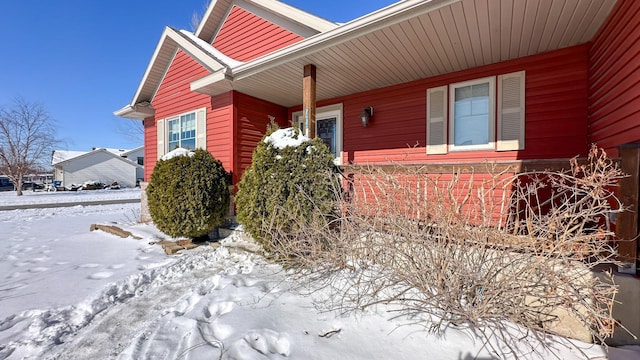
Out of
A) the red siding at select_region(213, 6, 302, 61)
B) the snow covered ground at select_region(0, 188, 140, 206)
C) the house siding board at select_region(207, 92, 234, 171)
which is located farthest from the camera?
the snow covered ground at select_region(0, 188, 140, 206)

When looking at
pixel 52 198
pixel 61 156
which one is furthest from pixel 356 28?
pixel 61 156

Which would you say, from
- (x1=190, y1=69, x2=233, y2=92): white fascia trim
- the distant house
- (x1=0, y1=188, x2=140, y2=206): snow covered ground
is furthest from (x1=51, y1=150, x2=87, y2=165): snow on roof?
(x1=190, y1=69, x2=233, y2=92): white fascia trim

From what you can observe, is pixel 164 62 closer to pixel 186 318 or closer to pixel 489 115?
pixel 186 318

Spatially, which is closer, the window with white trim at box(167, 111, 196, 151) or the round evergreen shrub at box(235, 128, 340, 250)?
the round evergreen shrub at box(235, 128, 340, 250)

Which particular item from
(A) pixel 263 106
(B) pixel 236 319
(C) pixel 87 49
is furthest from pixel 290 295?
(C) pixel 87 49

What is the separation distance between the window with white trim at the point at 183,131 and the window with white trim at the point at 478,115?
5289 millimetres

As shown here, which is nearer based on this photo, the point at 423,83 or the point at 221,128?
the point at 423,83

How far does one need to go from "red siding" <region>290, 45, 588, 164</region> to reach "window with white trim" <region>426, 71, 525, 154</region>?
0.10 m

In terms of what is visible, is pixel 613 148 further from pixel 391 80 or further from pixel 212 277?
pixel 212 277

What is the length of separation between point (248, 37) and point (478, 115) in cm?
554

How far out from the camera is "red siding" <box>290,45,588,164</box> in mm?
3836

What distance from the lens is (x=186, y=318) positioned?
236 centimetres

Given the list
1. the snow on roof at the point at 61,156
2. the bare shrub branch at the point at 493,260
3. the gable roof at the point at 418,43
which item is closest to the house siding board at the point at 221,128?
the gable roof at the point at 418,43

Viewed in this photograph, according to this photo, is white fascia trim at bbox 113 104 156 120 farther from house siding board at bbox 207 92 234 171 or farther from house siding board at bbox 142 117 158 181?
house siding board at bbox 207 92 234 171
